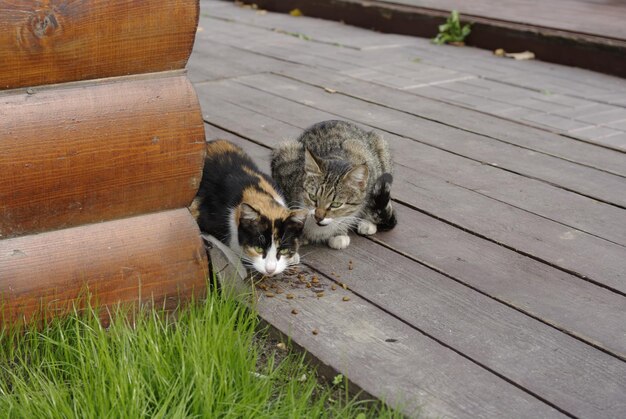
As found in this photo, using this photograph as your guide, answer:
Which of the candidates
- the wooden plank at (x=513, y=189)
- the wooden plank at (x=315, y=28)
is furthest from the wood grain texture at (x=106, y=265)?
the wooden plank at (x=315, y=28)

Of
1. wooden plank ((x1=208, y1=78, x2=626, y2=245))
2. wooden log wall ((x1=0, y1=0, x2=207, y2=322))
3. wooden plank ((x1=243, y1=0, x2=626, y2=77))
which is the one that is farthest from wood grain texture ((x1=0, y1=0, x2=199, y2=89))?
wooden plank ((x1=243, y1=0, x2=626, y2=77))

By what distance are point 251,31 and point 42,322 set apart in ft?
17.2

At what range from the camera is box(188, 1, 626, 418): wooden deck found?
2525 millimetres

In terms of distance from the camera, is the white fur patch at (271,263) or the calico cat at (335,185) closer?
the white fur patch at (271,263)

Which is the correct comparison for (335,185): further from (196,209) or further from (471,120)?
(471,120)

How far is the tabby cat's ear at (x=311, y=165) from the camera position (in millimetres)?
3600

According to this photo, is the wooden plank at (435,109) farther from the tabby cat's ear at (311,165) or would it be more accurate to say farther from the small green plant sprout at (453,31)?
the tabby cat's ear at (311,165)

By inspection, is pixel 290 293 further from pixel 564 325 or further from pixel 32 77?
pixel 32 77

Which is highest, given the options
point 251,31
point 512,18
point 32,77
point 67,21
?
point 67,21

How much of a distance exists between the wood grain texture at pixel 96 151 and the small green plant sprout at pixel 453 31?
14.7ft

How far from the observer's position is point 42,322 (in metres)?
2.72

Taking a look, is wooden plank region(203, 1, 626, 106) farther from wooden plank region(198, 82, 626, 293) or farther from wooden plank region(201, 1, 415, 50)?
wooden plank region(198, 82, 626, 293)

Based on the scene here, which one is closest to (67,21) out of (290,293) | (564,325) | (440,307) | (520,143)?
(290,293)


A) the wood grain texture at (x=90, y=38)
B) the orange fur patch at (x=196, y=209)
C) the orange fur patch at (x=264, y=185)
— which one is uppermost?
the wood grain texture at (x=90, y=38)
